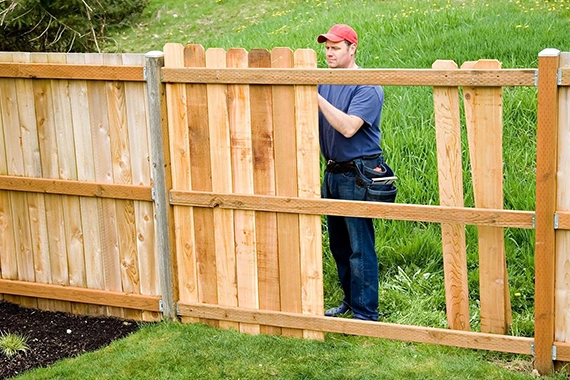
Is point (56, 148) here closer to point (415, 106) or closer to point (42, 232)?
point (42, 232)

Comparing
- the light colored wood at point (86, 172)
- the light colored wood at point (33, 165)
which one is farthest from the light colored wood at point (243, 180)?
the light colored wood at point (33, 165)

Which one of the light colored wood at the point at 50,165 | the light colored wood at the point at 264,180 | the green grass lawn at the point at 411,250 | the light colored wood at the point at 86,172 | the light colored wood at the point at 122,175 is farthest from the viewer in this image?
the light colored wood at the point at 50,165

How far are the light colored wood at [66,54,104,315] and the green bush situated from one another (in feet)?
11.6

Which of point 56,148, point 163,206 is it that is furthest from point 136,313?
point 56,148

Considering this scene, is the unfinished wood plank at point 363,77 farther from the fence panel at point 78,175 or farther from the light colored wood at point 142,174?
the fence panel at point 78,175

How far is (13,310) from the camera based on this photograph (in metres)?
6.85

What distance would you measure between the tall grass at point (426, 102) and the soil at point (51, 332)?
5.32 feet

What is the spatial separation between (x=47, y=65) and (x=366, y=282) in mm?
2662

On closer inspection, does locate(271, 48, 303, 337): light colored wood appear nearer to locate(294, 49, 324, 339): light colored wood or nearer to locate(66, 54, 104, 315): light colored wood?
locate(294, 49, 324, 339): light colored wood

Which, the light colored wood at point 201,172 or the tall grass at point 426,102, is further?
the tall grass at point 426,102

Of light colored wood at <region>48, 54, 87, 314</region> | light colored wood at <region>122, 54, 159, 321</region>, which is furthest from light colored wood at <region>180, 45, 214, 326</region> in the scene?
light colored wood at <region>48, 54, 87, 314</region>

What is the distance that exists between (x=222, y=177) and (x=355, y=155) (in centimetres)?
88

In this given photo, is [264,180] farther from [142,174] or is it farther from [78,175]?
[78,175]

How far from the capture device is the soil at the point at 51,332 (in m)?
5.96
